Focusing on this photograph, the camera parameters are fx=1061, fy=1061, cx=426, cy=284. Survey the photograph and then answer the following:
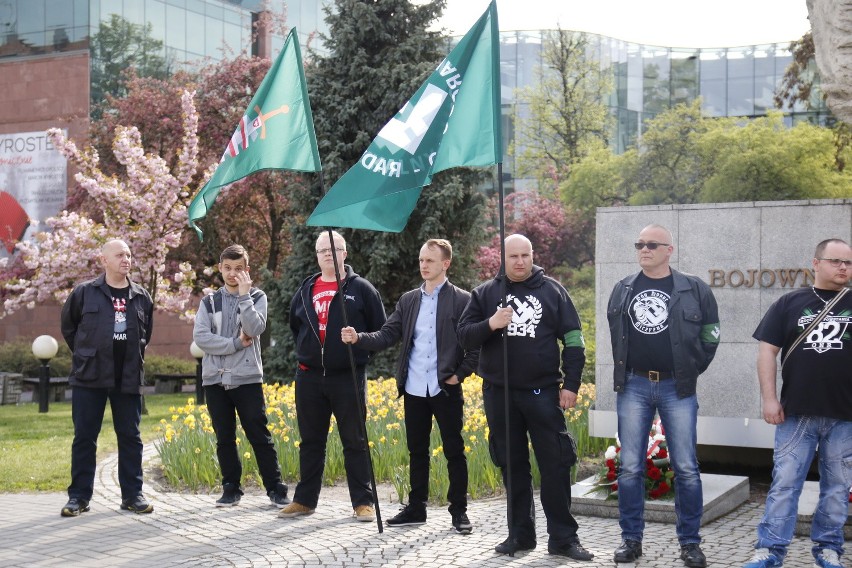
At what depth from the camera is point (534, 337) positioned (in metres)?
6.72

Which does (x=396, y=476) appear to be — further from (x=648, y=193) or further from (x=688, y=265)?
(x=648, y=193)

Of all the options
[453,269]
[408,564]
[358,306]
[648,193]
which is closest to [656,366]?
[408,564]

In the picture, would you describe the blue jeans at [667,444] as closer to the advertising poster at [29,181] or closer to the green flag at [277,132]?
the green flag at [277,132]

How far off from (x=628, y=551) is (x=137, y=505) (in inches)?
156

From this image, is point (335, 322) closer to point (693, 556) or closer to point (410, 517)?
point (410, 517)

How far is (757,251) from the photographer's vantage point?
385 inches

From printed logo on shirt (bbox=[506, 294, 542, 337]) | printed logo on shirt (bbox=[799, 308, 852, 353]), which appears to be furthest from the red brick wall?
printed logo on shirt (bbox=[799, 308, 852, 353])

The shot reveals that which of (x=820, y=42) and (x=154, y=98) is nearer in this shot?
(x=820, y=42)

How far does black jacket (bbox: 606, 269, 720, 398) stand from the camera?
6.54 meters

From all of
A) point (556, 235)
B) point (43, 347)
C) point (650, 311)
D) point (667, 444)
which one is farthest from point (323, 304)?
point (556, 235)

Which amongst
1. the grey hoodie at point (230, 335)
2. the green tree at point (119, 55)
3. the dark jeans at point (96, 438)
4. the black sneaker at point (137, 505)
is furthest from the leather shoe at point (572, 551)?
the green tree at point (119, 55)

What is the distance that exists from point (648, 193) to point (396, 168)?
25546 millimetres

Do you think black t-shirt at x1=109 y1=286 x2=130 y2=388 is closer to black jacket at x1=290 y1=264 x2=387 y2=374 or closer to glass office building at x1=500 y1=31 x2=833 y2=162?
black jacket at x1=290 y1=264 x2=387 y2=374

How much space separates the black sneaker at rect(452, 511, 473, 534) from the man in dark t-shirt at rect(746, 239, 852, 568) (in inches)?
80.0
